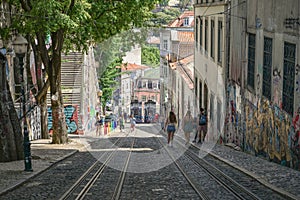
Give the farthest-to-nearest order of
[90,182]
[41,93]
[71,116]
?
[71,116] < [41,93] < [90,182]

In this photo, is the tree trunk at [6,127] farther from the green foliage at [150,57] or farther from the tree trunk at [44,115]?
the green foliage at [150,57]

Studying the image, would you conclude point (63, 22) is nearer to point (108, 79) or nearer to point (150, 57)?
point (108, 79)

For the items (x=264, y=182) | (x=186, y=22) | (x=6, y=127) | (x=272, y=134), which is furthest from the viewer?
(x=186, y=22)

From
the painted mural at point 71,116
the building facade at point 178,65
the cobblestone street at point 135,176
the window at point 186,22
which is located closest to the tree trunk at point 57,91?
the cobblestone street at point 135,176

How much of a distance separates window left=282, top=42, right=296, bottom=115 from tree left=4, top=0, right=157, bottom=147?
7.68 meters

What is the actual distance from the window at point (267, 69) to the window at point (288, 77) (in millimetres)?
1775

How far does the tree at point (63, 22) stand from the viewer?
1961cm

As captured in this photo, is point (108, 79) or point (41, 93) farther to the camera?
point (108, 79)

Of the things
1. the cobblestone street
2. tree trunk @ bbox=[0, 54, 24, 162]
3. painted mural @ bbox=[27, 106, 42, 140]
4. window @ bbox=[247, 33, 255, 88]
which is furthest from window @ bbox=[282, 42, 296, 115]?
painted mural @ bbox=[27, 106, 42, 140]

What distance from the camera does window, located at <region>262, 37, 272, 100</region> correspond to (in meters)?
16.8

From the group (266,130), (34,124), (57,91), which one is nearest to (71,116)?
(34,124)

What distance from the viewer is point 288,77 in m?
14.7

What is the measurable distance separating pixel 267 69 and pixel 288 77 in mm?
2630

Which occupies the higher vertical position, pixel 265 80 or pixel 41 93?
pixel 265 80
